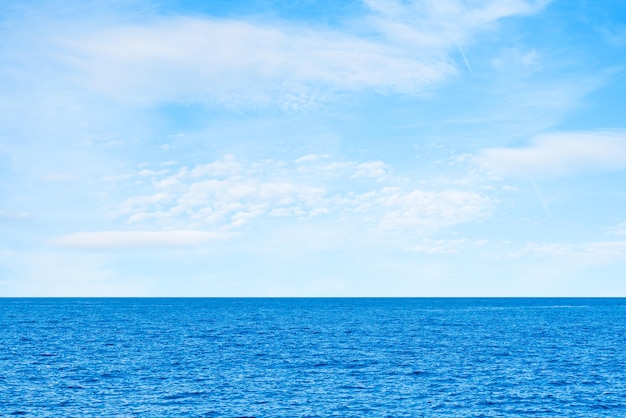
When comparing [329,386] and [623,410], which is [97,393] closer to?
[329,386]

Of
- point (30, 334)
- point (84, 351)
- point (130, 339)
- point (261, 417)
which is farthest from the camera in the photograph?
point (30, 334)

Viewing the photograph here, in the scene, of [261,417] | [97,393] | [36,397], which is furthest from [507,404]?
[36,397]

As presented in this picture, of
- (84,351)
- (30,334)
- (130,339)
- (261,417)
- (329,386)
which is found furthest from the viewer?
(30,334)

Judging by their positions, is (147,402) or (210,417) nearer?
(210,417)

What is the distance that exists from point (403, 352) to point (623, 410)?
3466 centimetres

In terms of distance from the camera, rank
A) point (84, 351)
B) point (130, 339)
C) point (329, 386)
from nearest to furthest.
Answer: point (329, 386) → point (84, 351) → point (130, 339)

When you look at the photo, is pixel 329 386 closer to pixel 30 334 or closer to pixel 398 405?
pixel 398 405

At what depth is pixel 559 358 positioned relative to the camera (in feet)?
249

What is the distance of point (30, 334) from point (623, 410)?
95498 mm

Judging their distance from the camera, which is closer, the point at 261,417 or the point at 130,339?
the point at 261,417

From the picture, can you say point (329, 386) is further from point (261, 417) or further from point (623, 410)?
point (623, 410)

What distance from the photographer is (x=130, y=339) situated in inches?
3903

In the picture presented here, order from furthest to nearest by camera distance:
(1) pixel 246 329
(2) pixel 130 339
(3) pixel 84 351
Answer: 1. (1) pixel 246 329
2. (2) pixel 130 339
3. (3) pixel 84 351

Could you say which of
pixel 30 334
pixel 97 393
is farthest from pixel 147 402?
pixel 30 334
